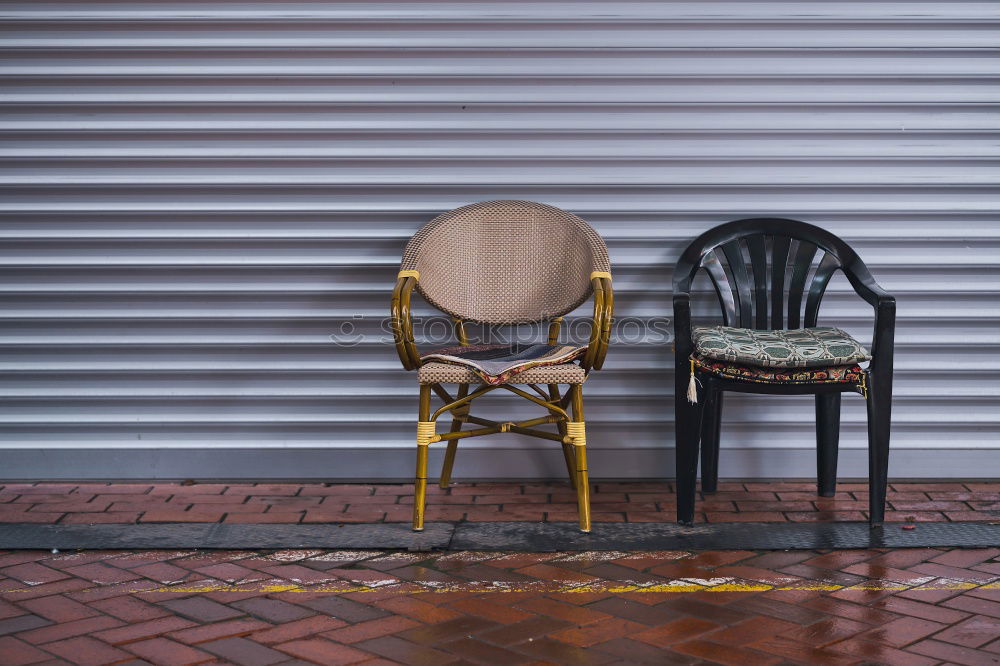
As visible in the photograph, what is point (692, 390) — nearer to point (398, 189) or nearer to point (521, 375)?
point (521, 375)

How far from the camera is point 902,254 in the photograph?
158 inches

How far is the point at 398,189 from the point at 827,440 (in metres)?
1.94

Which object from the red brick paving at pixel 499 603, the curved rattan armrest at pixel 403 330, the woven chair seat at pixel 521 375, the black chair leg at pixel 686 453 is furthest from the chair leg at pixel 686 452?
the curved rattan armrest at pixel 403 330

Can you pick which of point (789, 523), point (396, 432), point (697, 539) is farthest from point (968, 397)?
point (396, 432)

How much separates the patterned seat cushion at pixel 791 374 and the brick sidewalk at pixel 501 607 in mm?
564

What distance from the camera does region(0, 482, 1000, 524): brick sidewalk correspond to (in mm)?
3609

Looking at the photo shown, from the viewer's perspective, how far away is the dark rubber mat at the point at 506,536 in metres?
3.30

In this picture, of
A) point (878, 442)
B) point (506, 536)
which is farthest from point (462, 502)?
point (878, 442)

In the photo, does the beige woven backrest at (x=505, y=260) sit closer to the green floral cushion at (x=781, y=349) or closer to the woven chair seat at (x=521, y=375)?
the woven chair seat at (x=521, y=375)

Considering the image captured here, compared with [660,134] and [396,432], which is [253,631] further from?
[660,134]

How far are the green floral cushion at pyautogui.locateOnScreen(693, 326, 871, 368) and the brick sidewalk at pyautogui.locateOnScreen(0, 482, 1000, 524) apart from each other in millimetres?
638

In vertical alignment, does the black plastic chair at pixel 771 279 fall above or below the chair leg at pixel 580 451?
above

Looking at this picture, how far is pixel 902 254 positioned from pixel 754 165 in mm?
705

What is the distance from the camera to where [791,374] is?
10.8 ft
